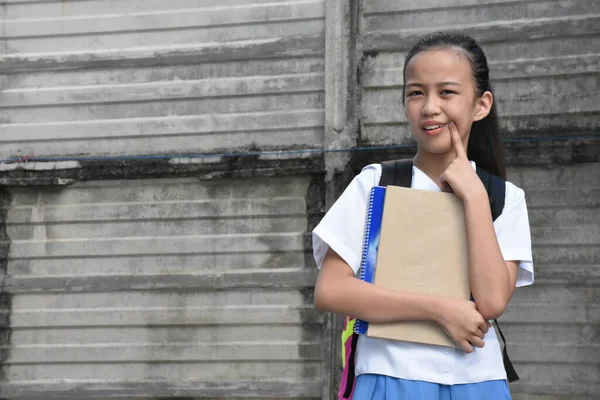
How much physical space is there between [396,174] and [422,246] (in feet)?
0.72

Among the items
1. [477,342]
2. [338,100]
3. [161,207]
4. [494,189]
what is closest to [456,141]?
[494,189]

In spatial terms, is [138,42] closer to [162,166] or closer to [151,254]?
[162,166]

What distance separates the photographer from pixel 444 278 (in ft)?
6.41

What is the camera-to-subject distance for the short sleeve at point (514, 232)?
2008mm

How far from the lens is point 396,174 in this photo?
2.09 m

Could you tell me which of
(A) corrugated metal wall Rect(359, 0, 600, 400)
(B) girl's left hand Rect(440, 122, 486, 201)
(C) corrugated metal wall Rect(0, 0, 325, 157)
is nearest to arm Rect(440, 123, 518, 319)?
(B) girl's left hand Rect(440, 122, 486, 201)

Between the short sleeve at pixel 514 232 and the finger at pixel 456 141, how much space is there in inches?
6.5

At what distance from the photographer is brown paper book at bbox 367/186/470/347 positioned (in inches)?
76.9

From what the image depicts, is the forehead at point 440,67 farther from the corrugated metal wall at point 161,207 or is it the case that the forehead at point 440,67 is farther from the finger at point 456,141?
the corrugated metal wall at point 161,207

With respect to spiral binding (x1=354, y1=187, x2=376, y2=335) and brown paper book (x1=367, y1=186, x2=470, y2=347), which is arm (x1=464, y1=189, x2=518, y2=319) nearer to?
brown paper book (x1=367, y1=186, x2=470, y2=347)

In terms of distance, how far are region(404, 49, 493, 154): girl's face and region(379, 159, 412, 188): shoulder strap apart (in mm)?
78

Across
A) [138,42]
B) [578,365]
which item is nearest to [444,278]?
[578,365]

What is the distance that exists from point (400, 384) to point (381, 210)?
42 centimetres

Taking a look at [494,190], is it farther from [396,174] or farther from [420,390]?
[420,390]
